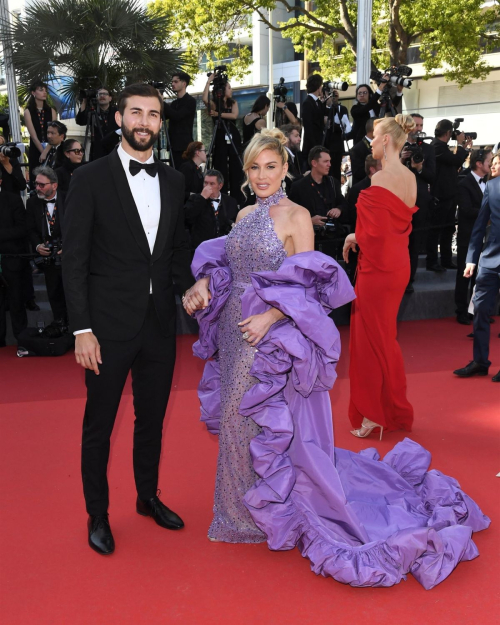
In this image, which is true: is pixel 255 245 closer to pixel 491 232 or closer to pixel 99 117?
pixel 491 232

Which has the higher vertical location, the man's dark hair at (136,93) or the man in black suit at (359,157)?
the man's dark hair at (136,93)

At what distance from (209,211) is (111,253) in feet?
13.9

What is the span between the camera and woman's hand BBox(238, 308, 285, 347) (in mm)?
2766

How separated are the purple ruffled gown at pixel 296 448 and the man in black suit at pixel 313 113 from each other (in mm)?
5904

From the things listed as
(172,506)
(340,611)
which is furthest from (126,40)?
(340,611)

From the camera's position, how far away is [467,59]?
54.9 ft

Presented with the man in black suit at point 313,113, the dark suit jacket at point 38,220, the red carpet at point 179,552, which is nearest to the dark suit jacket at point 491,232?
the red carpet at point 179,552

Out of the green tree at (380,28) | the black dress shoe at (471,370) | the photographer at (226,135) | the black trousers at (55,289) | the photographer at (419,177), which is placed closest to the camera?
the black dress shoe at (471,370)

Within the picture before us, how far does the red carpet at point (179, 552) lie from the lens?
252 cm

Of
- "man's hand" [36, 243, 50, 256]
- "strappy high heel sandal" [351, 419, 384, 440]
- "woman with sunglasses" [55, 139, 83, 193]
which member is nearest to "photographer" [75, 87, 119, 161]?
"woman with sunglasses" [55, 139, 83, 193]

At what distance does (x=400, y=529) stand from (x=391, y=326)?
5.50 feet

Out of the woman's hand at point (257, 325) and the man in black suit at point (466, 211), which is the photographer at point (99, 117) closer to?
the man in black suit at point (466, 211)

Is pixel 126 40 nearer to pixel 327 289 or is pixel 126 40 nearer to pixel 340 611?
pixel 327 289

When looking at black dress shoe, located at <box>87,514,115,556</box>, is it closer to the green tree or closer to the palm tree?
the palm tree
